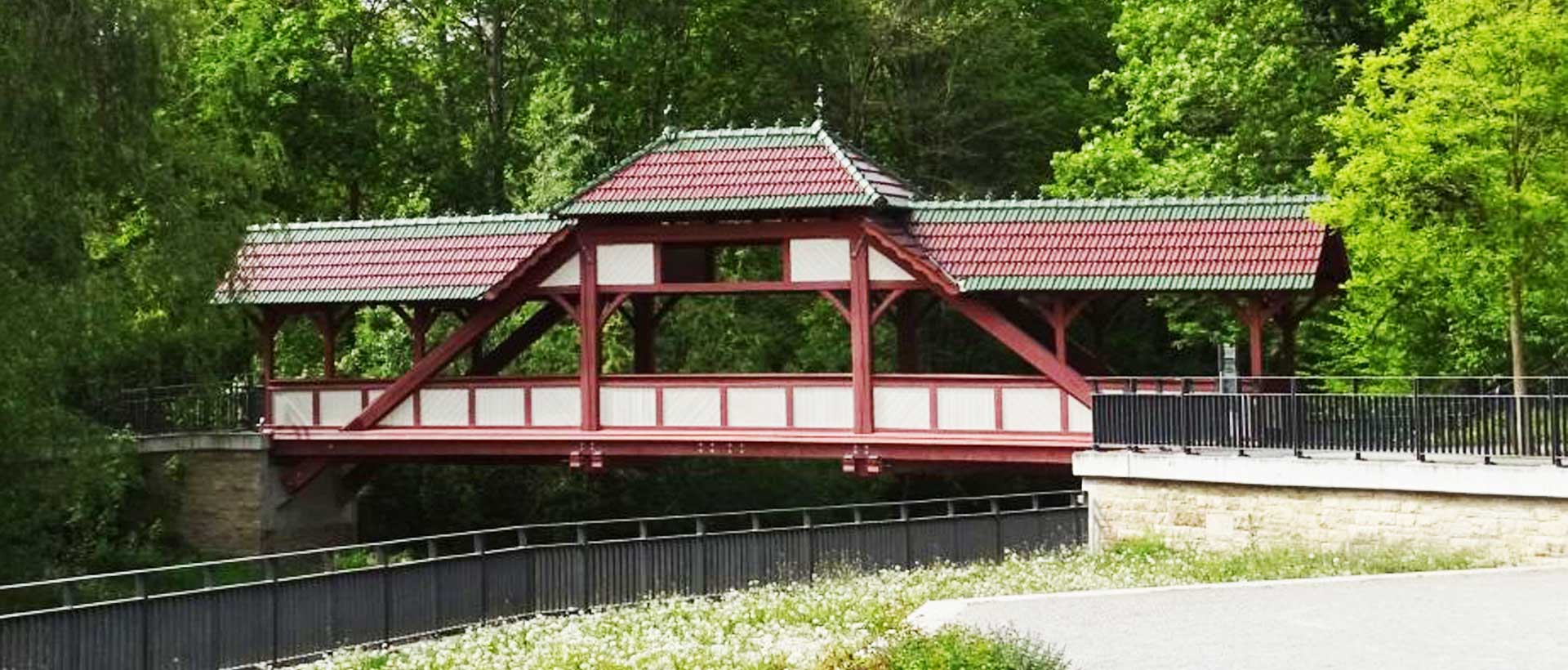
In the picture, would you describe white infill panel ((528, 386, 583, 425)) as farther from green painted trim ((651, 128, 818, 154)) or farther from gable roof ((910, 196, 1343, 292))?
gable roof ((910, 196, 1343, 292))

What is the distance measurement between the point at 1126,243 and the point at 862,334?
3808mm

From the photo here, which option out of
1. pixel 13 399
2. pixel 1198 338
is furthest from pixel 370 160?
pixel 13 399

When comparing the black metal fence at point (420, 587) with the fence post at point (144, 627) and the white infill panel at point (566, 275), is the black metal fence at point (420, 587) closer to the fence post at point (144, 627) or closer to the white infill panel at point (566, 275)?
the fence post at point (144, 627)

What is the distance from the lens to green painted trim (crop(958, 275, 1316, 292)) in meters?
28.5

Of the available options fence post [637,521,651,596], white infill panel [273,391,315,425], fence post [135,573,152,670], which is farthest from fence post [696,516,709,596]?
white infill panel [273,391,315,425]

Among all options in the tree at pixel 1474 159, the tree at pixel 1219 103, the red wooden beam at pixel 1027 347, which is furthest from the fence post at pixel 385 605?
the tree at pixel 1219 103

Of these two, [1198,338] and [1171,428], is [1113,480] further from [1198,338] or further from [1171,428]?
[1198,338]

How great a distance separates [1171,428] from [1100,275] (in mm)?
2908

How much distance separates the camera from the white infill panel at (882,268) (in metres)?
31.4

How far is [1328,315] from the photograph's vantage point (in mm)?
40281

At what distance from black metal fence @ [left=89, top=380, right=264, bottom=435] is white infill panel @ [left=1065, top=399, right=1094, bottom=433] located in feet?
43.1

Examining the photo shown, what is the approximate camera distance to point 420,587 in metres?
22.2

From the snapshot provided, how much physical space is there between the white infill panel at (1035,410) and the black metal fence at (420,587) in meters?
2.17

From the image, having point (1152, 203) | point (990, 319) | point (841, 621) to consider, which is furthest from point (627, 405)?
point (841, 621)
